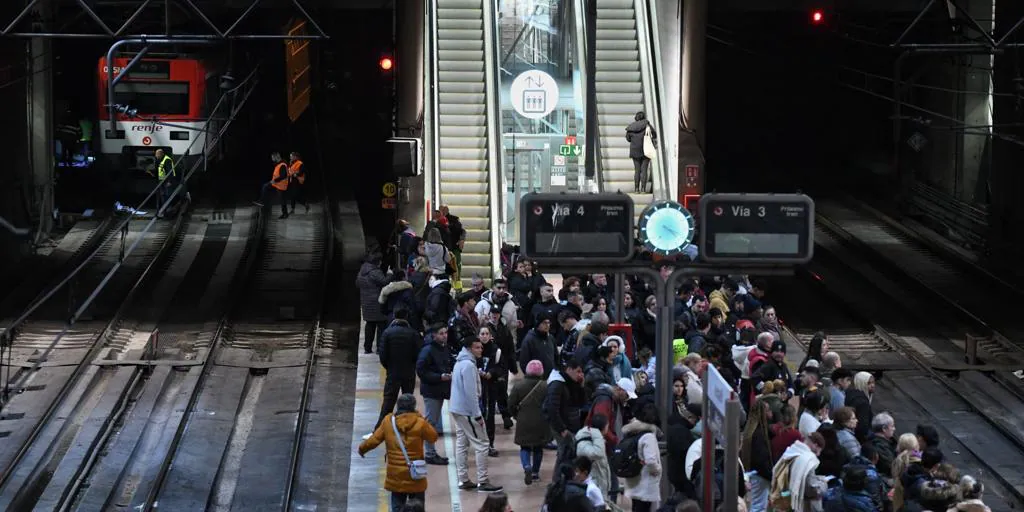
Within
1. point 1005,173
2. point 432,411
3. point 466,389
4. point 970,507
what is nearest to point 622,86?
point 1005,173

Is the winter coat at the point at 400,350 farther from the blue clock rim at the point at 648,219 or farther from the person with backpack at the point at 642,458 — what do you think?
the blue clock rim at the point at 648,219

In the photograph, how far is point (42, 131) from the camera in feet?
113

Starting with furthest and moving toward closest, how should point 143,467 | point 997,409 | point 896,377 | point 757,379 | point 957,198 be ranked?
1. point 957,198
2. point 896,377
3. point 997,409
4. point 143,467
5. point 757,379

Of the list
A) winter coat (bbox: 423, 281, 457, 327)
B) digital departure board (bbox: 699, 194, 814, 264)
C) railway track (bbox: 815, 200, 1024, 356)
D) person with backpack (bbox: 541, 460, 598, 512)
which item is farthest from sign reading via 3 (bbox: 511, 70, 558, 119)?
person with backpack (bbox: 541, 460, 598, 512)

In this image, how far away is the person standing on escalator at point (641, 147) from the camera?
2864 centimetres

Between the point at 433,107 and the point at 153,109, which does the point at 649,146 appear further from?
the point at 153,109

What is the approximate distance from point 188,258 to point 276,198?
20.0ft

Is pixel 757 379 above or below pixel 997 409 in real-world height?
above

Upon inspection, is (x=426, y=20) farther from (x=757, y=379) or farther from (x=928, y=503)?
(x=928, y=503)

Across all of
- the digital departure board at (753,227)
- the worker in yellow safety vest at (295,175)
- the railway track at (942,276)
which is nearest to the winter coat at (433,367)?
the digital departure board at (753,227)

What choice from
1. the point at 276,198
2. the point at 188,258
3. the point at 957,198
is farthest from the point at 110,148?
the point at 957,198

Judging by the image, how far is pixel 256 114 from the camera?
1869 inches

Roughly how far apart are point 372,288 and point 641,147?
7761 millimetres

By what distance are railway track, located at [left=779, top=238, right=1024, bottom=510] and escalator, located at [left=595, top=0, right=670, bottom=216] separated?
3516mm
